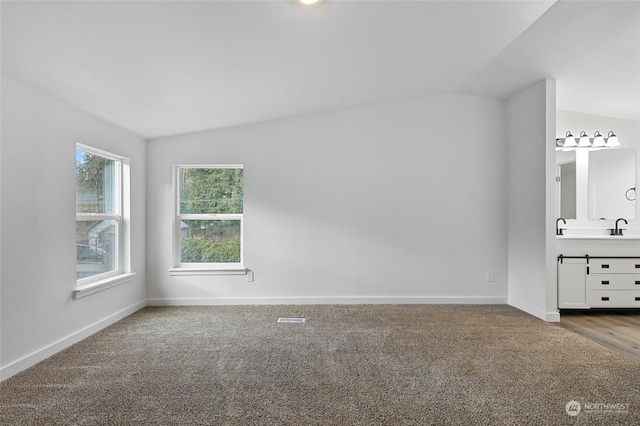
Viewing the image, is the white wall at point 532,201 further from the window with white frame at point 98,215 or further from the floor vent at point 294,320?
the window with white frame at point 98,215

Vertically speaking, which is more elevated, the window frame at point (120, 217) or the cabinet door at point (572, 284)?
the window frame at point (120, 217)

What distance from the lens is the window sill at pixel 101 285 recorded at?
331 cm

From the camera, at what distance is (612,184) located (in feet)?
15.6

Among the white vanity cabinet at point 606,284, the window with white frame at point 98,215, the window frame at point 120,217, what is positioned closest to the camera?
the window with white frame at point 98,215

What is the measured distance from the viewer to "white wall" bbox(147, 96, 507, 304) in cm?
468

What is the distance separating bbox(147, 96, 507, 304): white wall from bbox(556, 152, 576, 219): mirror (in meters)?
0.71

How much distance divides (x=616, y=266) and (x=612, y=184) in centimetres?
123

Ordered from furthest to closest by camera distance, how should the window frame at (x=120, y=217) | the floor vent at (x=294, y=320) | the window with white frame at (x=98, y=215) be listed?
the window frame at (x=120, y=217) < the floor vent at (x=294, y=320) < the window with white frame at (x=98, y=215)

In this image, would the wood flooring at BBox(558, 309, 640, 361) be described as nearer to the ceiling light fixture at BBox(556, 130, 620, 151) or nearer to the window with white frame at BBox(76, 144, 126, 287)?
the ceiling light fixture at BBox(556, 130, 620, 151)

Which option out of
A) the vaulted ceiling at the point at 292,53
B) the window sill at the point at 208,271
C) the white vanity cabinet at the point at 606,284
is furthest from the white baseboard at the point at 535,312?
the window sill at the point at 208,271

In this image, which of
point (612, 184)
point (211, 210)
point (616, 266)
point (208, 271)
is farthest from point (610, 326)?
point (211, 210)

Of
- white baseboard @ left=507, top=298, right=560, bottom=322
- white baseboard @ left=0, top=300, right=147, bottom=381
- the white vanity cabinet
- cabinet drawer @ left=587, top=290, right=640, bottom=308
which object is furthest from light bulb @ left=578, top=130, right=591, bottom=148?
white baseboard @ left=0, top=300, right=147, bottom=381

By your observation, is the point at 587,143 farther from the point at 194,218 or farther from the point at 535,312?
the point at 194,218

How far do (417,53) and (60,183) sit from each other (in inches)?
133
